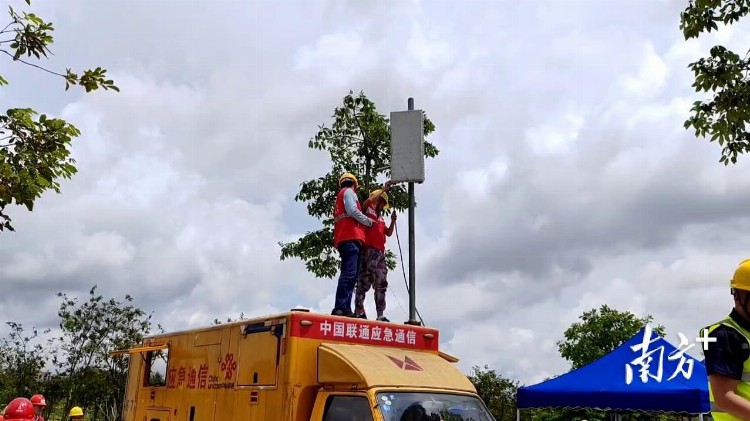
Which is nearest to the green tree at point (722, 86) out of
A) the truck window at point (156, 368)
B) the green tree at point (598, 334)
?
the truck window at point (156, 368)

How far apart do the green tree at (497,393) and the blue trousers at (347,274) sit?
74.1 ft

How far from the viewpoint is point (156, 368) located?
9695 millimetres

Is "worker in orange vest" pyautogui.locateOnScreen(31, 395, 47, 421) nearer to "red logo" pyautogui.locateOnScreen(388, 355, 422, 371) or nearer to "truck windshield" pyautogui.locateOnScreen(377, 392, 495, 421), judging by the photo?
"red logo" pyautogui.locateOnScreen(388, 355, 422, 371)

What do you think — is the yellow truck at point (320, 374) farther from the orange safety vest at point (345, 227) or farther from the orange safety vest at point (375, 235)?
the orange safety vest at point (375, 235)

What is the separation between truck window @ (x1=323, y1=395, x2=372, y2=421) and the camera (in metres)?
6.28

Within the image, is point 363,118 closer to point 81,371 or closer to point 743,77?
point 743,77

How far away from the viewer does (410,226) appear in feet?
32.2

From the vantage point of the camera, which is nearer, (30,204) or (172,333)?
(30,204)

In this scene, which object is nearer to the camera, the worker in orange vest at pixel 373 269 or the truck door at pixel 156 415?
the worker in orange vest at pixel 373 269

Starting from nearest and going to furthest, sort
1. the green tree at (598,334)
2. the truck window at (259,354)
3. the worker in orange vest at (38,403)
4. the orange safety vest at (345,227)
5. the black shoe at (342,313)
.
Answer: the truck window at (259,354) < the black shoe at (342,313) < the orange safety vest at (345,227) < the worker in orange vest at (38,403) < the green tree at (598,334)

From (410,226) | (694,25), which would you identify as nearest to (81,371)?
(410,226)

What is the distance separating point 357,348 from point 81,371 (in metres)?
24.1

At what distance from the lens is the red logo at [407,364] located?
7051 mm

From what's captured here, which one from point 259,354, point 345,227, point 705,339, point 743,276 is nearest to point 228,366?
point 259,354
